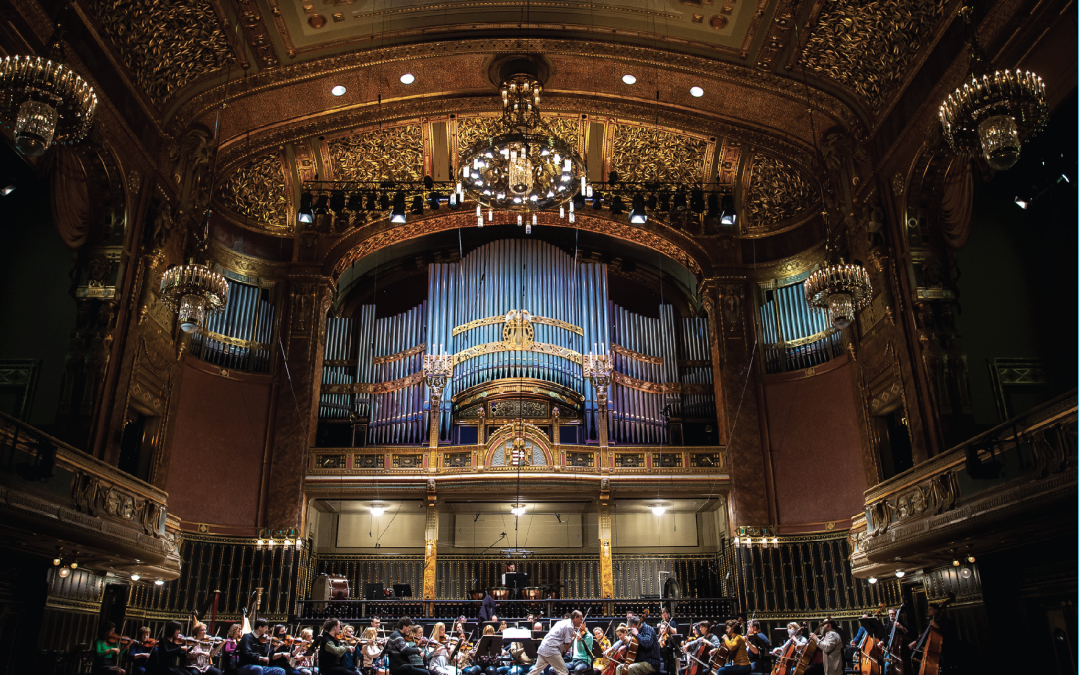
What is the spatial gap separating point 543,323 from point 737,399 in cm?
453

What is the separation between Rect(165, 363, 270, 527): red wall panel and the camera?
1442 cm

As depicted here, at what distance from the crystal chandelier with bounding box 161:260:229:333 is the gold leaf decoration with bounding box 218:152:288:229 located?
561 cm

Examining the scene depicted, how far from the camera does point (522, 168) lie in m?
11.0

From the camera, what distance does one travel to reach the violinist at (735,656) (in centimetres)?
941

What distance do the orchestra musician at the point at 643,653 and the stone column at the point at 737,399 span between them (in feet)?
22.3

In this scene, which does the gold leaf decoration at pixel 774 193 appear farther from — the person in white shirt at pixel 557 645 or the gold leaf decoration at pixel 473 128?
the person in white shirt at pixel 557 645

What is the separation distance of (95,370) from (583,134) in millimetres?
10149

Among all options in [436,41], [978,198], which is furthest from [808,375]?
[436,41]

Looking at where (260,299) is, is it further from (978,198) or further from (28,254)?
(978,198)

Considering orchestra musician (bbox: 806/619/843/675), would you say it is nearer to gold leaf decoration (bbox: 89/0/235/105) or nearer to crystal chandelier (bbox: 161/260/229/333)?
crystal chandelier (bbox: 161/260/229/333)

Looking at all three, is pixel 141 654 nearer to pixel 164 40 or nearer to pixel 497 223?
pixel 164 40

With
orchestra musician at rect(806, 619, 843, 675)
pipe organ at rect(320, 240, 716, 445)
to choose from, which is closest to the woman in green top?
pipe organ at rect(320, 240, 716, 445)

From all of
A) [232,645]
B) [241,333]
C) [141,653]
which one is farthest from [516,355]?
[141,653]

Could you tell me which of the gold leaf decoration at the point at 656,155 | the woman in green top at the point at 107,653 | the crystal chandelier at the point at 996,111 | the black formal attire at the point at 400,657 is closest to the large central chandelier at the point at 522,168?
the gold leaf decoration at the point at 656,155
